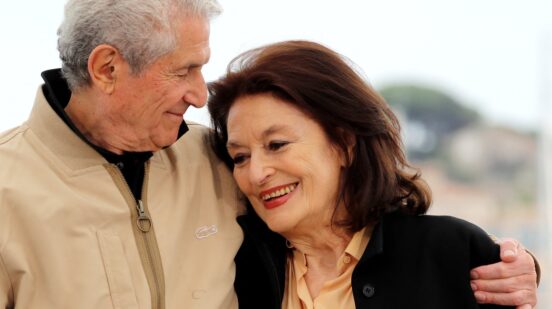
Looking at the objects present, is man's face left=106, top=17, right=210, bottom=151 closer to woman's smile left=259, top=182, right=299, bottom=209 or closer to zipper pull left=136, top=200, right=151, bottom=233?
zipper pull left=136, top=200, right=151, bottom=233

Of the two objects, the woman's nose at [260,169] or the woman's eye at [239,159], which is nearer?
the woman's nose at [260,169]

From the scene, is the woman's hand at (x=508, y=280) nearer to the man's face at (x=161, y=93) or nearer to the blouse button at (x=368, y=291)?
the blouse button at (x=368, y=291)

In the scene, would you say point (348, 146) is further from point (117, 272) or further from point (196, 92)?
point (117, 272)

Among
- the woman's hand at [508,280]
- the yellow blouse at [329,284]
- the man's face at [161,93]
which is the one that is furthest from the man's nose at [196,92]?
the woman's hand at [508,280]

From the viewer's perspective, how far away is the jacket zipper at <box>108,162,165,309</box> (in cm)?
301

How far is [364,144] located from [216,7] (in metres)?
0.69

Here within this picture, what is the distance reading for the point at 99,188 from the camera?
3000mm

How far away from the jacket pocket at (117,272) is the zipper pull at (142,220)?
10cm

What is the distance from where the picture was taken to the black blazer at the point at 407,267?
3.10 metres

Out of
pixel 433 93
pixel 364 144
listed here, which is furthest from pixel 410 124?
pixel 364 144

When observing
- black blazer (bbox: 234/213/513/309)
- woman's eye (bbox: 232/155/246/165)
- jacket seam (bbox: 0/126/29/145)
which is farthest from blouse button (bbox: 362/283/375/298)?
jacket seam (bbox: 0/126/29/145)

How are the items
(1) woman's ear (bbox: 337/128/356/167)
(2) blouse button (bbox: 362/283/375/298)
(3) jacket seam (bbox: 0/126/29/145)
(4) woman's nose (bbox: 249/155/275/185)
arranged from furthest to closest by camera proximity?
(1) woman's ear (bbox: 337/128/356/167) → (4) woman's nose (bbox: 249/155/275/185) → (2) blouse button (bbox: 362/283/375/298) → (3) jacket seam (bbox: 0/126/29/145)

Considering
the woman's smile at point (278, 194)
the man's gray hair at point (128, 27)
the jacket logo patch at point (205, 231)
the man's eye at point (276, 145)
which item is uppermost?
the man's gray hair at point (128, 27)

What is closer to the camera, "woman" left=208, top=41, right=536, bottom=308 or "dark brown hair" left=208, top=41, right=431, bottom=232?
"woman" left=208, top=41, right=536, bottom=308
